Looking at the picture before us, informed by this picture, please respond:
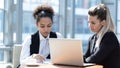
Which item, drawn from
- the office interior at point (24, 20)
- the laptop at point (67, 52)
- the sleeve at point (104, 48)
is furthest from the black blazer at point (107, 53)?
the office interior at point (24, 20)

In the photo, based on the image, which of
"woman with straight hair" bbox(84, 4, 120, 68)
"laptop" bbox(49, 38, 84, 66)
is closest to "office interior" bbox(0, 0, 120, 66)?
"woman with straight hair" bbox(84, 4, 120, 68)

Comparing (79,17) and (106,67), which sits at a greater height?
(79,17)

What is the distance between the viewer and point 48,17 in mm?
2670

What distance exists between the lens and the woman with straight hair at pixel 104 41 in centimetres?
218

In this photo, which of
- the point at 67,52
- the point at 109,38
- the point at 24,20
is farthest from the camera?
the point at 24,20

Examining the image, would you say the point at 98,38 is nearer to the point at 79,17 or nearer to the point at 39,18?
the point at 39,18

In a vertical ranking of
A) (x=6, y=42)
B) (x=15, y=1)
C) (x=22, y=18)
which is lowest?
(x=6, y=42)

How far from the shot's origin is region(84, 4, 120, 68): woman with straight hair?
2182 millimetres

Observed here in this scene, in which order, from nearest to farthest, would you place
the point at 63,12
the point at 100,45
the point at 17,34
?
the point at 100,45 < the point at 17,34 < the point at 63,12

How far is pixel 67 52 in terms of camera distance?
2098mm

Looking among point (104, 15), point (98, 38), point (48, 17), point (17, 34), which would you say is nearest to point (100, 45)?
point (98, 38)

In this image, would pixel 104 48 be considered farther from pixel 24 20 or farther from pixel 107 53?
pixel 24 20

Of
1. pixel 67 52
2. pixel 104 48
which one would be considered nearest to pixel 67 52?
pixel 67 52

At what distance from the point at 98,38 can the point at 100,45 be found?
11 cm
